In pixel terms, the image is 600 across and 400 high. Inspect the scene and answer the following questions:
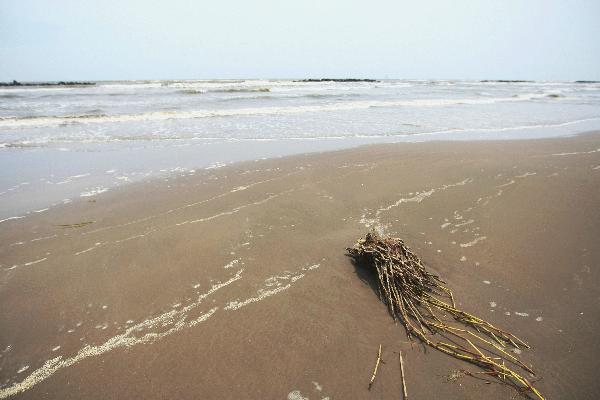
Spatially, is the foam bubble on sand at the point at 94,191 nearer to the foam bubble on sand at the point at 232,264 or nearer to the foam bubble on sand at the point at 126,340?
the foam bubble on sand at the point at 232,264

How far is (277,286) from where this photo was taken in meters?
3.88

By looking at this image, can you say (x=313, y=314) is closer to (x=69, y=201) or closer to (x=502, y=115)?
(x=69, y=201)

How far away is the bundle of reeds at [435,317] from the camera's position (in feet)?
9.08

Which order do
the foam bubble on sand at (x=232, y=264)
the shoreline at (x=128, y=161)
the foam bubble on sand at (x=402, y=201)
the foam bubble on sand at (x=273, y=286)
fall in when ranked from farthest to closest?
the shoreline at (x=128, y=161)
the foam bubble on sand at (x=402, y=201)
the foam bubble on sand at (x=232, y=264)
the foam bubble on sand at (x=273, y=286)

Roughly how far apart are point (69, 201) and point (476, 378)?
22.3 ft

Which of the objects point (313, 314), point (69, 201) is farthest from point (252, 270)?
point (69, 201)

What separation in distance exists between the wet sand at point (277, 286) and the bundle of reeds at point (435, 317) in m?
0.11

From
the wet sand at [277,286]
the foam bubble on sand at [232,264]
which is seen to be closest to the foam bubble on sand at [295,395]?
the wet sand at [277,286]

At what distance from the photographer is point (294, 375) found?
2781 millimetres

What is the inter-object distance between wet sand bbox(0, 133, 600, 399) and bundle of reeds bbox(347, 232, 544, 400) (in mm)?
109

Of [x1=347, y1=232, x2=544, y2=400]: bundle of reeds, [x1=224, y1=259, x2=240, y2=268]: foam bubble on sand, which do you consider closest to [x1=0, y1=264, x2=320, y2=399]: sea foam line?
[x1=224, y1=259, x2=240, y2=268]: foam bubble on sand

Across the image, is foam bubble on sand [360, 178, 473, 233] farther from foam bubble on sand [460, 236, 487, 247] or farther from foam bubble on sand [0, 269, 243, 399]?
foam bubble on sand [0, 269, 243, 399]

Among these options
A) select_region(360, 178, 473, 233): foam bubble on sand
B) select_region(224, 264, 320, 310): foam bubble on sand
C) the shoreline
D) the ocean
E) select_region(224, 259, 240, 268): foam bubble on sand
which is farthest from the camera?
the ocean

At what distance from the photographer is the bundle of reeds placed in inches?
109
